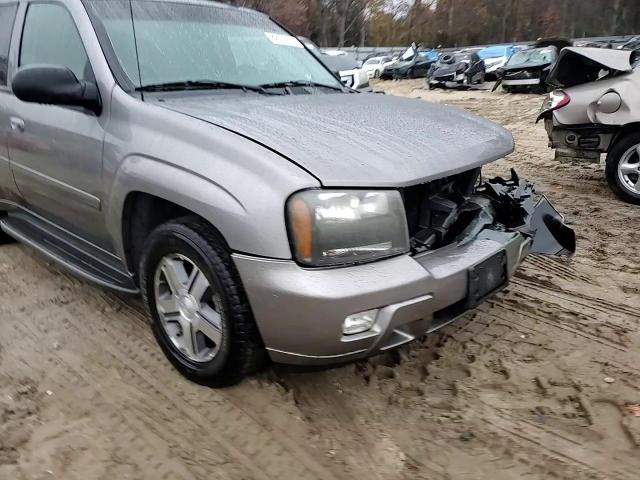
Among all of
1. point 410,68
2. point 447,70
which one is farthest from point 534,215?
point 410,68

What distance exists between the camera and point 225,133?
2293mm

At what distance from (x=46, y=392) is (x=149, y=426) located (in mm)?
591

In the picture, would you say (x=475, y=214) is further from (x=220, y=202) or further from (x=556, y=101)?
(x=556, y=101)

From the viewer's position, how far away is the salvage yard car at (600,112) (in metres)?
5.45

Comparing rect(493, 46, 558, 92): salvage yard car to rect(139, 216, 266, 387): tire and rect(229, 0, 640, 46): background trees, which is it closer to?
rect(139, 216, 266, 387): tire

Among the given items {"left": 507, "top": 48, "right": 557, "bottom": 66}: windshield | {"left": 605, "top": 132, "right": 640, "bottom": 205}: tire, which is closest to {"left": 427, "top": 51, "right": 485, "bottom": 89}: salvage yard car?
{"left": 507, "top": 48, "right": 557, "bottom": 66}: windshield

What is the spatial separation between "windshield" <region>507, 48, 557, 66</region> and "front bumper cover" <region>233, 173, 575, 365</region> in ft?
60.3

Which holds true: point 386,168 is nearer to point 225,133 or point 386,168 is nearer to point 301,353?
point 225,133

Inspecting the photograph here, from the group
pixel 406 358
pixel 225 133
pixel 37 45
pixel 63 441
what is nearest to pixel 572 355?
pixel 406 358

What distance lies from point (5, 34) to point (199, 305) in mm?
2465

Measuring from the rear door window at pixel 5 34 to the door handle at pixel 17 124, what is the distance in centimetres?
35

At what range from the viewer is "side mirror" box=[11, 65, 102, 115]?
2568mm

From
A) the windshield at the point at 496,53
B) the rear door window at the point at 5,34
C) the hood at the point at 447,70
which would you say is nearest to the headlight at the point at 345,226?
the rear door window at the point at 5,34

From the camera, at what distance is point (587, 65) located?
5848mm
